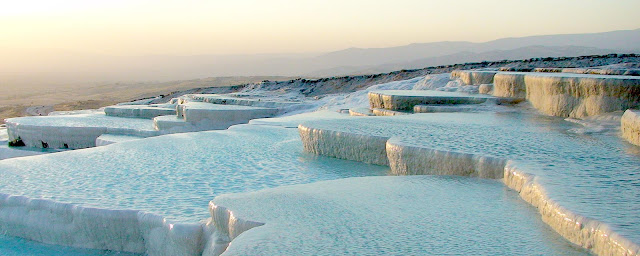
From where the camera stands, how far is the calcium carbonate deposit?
2523 mm

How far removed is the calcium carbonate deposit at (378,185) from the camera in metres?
2.52

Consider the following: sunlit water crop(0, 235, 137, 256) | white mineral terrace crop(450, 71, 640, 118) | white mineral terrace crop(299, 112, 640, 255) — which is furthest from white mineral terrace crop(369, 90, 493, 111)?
sunlit water crop(0, 235, 137, 256)

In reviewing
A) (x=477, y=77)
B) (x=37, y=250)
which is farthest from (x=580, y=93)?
(x=37, y=250)

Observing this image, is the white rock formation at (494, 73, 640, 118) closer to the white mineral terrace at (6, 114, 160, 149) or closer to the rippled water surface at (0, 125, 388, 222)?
the rippled water surface at (0, 125, 388, 222)

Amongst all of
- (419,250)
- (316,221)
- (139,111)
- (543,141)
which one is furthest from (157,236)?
(139,111)

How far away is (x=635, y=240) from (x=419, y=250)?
0.78 metres

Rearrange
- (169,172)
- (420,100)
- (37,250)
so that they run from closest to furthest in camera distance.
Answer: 1. (37,250)
2. (169,172)
3. (420,100)

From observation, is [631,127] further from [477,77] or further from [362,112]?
[477,77]

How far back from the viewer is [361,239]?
2.53 meters

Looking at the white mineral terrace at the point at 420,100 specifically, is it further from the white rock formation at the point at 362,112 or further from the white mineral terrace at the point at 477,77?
the white mineral terrace at the point at 477,77

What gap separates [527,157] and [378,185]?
0.97 m

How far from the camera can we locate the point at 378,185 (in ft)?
11.8

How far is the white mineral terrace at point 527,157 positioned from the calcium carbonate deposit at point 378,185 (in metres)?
0.01

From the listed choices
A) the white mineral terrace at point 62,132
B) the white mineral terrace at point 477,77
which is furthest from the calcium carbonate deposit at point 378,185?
the white mineral terrace at point 62,132
